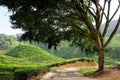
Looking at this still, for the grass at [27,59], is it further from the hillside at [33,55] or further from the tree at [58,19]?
the tree at [58,19]

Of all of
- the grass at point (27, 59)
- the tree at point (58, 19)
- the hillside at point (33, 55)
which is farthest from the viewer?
the hillside at point (33, 55)

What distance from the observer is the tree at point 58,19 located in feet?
90.5

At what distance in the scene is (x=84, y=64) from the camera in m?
62.1

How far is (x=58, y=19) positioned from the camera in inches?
1358

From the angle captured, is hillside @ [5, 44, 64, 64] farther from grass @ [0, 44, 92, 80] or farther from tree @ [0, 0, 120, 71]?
tree @ [0, 0, 120, 71]

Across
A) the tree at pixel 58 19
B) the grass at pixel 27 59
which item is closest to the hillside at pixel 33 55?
the grass at pixel 27 59

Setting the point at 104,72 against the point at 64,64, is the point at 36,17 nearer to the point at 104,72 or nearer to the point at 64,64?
the point at 104,72

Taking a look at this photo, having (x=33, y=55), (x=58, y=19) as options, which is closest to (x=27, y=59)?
(x=33, y=55)

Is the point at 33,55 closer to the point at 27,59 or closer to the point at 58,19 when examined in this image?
the point at 27,59

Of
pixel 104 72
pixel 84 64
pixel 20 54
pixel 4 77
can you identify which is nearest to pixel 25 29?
pixel 104 72

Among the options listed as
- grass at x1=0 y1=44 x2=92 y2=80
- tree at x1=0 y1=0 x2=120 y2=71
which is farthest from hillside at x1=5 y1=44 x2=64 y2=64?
tree at x1=0 y1=0 x2=120 y2=71

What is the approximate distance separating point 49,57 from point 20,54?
12373mm

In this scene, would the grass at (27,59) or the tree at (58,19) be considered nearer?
the tree at (58,19)

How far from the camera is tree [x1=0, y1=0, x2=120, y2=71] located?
1086 inches
